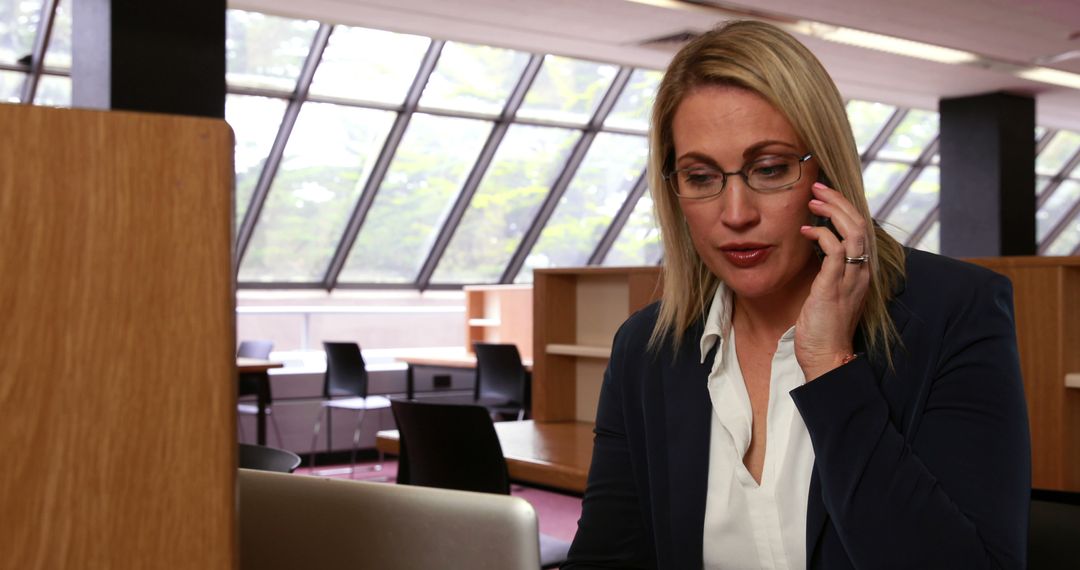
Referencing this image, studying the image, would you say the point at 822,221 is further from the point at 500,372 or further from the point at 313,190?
the point at 313,190

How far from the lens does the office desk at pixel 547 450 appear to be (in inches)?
114

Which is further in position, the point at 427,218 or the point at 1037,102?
the point at 1037,102

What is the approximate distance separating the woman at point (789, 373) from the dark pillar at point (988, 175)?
9276mm

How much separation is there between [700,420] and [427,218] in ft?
25.9

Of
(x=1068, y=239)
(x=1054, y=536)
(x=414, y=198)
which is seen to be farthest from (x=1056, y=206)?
(x=1054, y=536)

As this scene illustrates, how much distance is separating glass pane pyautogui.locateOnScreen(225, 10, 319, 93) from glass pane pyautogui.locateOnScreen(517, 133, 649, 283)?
2921mm

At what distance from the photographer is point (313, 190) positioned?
8414 mm

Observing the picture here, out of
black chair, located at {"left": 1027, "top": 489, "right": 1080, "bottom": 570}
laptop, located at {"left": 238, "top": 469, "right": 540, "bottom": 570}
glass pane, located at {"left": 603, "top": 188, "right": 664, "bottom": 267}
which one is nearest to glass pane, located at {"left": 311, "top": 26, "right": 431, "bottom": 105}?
glass pane, located at {"left": 603, "top": 188, "right": 664, "bottom": 267}

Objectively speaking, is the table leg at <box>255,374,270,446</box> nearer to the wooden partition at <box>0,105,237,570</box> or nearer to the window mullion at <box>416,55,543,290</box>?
the window mullion at <box>416,55,543,290</box>

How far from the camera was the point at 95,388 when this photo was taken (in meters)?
0.54

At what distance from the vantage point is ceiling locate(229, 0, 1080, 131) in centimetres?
661

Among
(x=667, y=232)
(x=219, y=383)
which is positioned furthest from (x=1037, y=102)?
(x=219, y=383)

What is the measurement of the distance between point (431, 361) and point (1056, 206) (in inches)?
394

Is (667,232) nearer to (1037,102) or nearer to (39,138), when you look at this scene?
(39,138)
